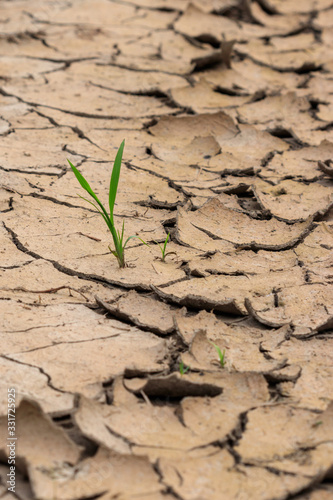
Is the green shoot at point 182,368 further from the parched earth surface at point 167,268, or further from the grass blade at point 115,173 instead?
the grass blade at point 115,173

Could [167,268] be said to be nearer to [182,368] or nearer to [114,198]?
[114,198]

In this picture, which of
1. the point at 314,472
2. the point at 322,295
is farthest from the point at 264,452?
the point at 322,295

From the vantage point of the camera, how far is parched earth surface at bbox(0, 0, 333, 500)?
1234mm

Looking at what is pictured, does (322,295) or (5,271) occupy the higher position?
(322,295)

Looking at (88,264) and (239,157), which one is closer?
(88,264)

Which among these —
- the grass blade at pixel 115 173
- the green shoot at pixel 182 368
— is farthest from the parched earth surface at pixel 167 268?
the grass blade at pixel 115 173

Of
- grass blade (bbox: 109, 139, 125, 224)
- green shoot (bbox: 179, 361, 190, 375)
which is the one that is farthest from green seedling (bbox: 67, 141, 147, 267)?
green shoot (bbox: 179, 361, 190, 375)

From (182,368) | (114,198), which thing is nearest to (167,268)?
(114,198)

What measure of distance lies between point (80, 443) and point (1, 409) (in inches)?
8.0

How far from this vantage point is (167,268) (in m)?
1.96

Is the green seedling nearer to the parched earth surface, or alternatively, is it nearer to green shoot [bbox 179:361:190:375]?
the parched earth surface

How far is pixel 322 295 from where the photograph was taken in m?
1.84

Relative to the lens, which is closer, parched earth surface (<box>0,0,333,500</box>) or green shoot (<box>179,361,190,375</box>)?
parched earth surface (<box>0,0,333,500</box>)

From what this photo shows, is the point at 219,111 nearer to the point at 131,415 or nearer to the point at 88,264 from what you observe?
the point at 88,264
